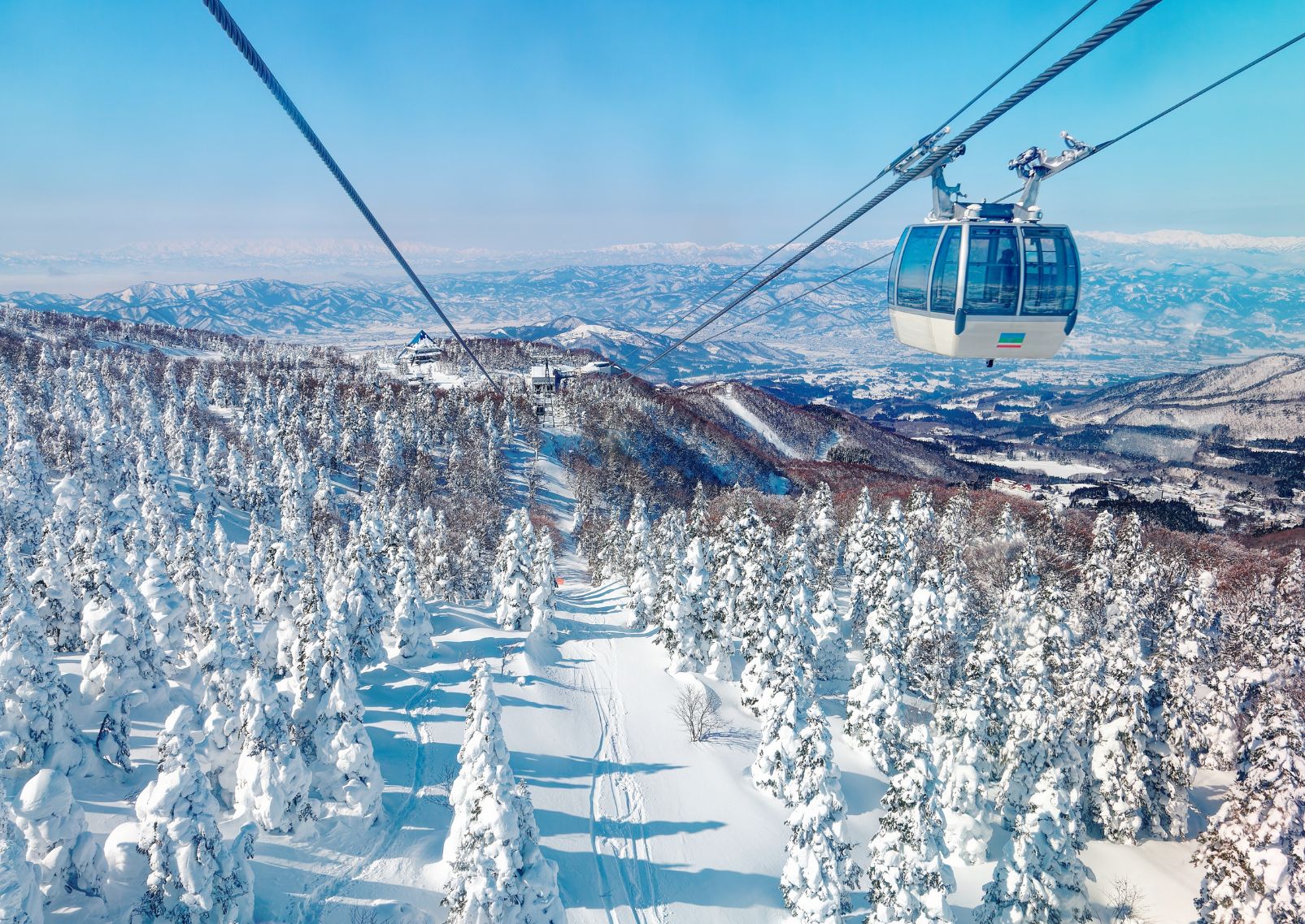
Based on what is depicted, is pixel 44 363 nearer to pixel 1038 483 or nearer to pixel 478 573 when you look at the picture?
pixel 478 573

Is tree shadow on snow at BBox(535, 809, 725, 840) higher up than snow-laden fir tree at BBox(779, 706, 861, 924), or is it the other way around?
snow-laden fir tree at BBox(779, 706, 861, 924)

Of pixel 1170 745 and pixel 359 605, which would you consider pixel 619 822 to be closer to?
pixel 359 605

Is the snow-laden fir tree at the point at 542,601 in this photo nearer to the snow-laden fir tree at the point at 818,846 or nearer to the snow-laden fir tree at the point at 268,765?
the snow-laden fir tree at the point at 268,765

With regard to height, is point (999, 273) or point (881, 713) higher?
point (999, 273)

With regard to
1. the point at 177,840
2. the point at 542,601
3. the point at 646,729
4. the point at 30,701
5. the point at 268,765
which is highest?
the point at 30,701

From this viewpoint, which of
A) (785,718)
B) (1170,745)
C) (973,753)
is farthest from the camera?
(1170,745)

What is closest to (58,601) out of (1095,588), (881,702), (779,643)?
(779,643)

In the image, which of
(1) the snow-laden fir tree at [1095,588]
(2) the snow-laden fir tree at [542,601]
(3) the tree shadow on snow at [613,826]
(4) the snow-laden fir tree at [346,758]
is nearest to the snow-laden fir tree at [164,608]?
(4) the snow-laden fir tree at [346,758]

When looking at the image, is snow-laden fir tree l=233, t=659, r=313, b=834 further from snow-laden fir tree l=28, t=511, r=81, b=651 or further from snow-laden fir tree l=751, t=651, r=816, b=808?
snow-laden fir tree l=28, t=511, r=81, b=651

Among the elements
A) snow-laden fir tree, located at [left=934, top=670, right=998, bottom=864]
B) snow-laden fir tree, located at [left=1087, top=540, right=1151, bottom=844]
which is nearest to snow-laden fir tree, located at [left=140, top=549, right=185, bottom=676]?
snow-laden fir tree, located at [left=934, top=670, right=998, bottom=864]
